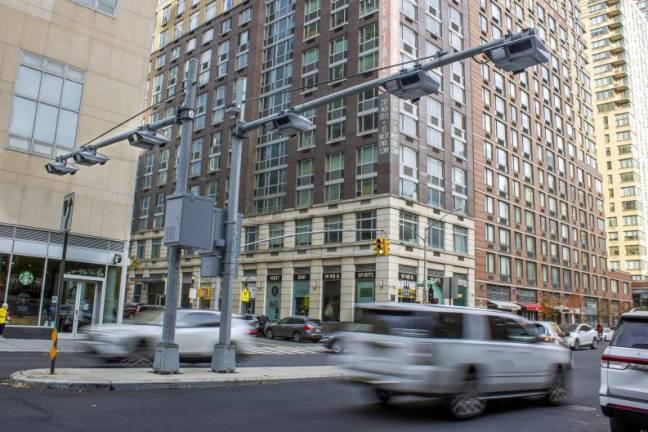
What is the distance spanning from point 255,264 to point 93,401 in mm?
42943

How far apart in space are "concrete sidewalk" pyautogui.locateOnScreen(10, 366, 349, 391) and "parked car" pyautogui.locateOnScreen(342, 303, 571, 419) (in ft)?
3.38

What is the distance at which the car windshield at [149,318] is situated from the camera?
48.0 feet

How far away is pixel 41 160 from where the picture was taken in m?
24.0

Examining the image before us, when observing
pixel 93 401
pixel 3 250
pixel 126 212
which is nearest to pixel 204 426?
pixel 93 401

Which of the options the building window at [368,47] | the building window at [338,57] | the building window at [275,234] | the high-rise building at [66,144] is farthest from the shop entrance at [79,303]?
the building window at [338,57]

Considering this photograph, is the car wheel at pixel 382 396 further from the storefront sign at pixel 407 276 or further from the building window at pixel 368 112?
the building window at pixel 368 112

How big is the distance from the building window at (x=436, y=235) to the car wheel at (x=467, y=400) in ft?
121

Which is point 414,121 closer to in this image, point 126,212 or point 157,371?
point 126,212

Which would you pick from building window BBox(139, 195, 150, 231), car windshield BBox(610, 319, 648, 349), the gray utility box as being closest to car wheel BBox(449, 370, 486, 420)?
car windshield BBox(610, 319, 648, 349)

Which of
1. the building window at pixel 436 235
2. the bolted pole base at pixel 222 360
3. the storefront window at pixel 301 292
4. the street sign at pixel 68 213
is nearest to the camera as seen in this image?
the street sign at pixel 68 213

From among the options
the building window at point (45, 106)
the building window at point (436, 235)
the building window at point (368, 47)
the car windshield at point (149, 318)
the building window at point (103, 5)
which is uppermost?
the building window at point (368, 47)

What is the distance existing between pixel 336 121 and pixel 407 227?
37.9 ft

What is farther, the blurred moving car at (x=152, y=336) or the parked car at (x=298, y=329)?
the parked car at (x=298, y=329)

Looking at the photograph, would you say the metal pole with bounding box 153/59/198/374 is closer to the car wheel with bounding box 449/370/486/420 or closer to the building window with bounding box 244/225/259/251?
the car wheel with bounding box 449/370/486/420
